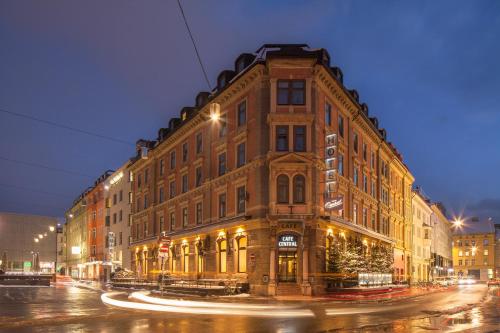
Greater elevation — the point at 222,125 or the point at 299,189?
the point at 222,125

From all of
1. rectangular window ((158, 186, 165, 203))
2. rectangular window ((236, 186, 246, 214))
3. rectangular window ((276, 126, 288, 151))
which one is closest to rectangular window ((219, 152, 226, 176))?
rectangular window ((236, 186, 246, 214))

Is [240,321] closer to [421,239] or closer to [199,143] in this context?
[199,143]

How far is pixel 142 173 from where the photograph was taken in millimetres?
63938

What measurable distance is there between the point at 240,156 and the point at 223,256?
25.0ft

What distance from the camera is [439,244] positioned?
3875 inches

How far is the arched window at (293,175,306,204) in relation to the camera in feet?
118

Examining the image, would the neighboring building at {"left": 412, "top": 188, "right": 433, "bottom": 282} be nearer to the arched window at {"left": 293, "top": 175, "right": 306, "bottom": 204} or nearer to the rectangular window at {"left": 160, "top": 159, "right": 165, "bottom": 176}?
the rectangular window at {"left": 160, "top": 159, "right": 165, "bottom": 176}

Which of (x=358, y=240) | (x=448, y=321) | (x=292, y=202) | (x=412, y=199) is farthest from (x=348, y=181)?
(x=412, y=199)

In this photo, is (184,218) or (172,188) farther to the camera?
(172,188)

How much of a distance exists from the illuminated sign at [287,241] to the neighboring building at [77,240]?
219 ft

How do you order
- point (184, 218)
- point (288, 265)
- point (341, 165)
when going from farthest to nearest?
point (184, 218) < point (341, 165) < point (288, 265)

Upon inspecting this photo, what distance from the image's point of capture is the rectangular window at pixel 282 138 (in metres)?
36.7

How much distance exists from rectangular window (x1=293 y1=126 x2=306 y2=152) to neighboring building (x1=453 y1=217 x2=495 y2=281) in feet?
372

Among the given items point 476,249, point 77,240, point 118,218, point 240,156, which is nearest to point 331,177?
point 240,156
